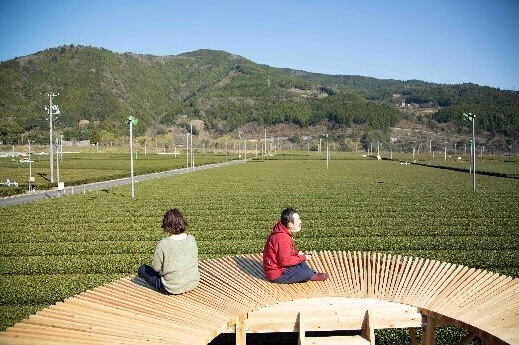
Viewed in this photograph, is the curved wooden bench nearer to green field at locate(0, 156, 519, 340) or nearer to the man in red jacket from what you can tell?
the man in red jacket

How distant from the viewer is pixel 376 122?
590 feet

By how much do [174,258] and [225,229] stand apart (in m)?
11.2

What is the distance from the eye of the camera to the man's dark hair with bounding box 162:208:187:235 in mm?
6688

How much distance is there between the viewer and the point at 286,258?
7281 mm

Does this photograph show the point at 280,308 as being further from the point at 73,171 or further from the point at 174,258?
the point at 73,171

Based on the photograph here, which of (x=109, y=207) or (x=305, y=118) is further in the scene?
(x=305, y=118)

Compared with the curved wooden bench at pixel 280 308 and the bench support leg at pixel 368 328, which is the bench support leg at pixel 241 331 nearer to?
the curved wooden bench at pixel 280 308

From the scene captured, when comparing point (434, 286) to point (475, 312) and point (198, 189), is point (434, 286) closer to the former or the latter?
point (475, 312)

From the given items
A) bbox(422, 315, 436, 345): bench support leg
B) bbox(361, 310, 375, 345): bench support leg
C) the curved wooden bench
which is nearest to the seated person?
the curved wooden bench

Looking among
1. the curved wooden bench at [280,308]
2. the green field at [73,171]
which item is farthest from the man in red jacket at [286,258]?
the green field at [73,171]

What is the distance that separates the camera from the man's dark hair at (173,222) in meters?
6.69

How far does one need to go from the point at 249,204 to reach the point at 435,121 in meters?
168

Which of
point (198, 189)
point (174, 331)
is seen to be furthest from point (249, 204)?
point (174, 331)

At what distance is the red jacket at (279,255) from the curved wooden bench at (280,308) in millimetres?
201
